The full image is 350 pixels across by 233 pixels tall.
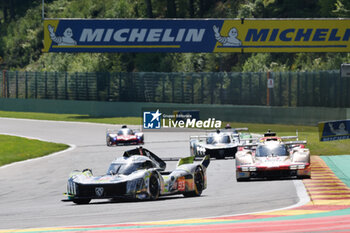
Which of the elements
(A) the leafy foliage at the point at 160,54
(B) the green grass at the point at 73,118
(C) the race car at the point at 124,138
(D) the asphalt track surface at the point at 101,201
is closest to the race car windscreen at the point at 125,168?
(D) the asphalt track surface at the point at 101,201

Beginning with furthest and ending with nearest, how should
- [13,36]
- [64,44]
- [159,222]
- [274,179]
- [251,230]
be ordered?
1. [13,36]
2. [64,44]
3. [274,179]
4. [159,222]
5. [251,230]

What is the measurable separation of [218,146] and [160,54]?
44.1 metres

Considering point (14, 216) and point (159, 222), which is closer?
point (159, 222)

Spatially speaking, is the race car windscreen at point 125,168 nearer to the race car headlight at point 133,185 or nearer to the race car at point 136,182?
the race car at point 136,182

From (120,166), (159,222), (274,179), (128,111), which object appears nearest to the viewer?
(159,222)

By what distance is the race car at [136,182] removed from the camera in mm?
18438

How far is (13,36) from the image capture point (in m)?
95.8

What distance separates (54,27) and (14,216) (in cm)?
4291

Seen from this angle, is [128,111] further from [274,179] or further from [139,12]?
[274,179]

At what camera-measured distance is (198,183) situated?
67.1 ft

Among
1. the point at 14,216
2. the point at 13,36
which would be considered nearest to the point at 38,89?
the point at 13,36

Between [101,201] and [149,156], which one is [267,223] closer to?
[101,201]

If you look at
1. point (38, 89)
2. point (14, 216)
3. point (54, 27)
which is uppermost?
point (54, 27)

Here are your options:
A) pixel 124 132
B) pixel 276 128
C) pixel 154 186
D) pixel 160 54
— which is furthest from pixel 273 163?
pixel 160 54
